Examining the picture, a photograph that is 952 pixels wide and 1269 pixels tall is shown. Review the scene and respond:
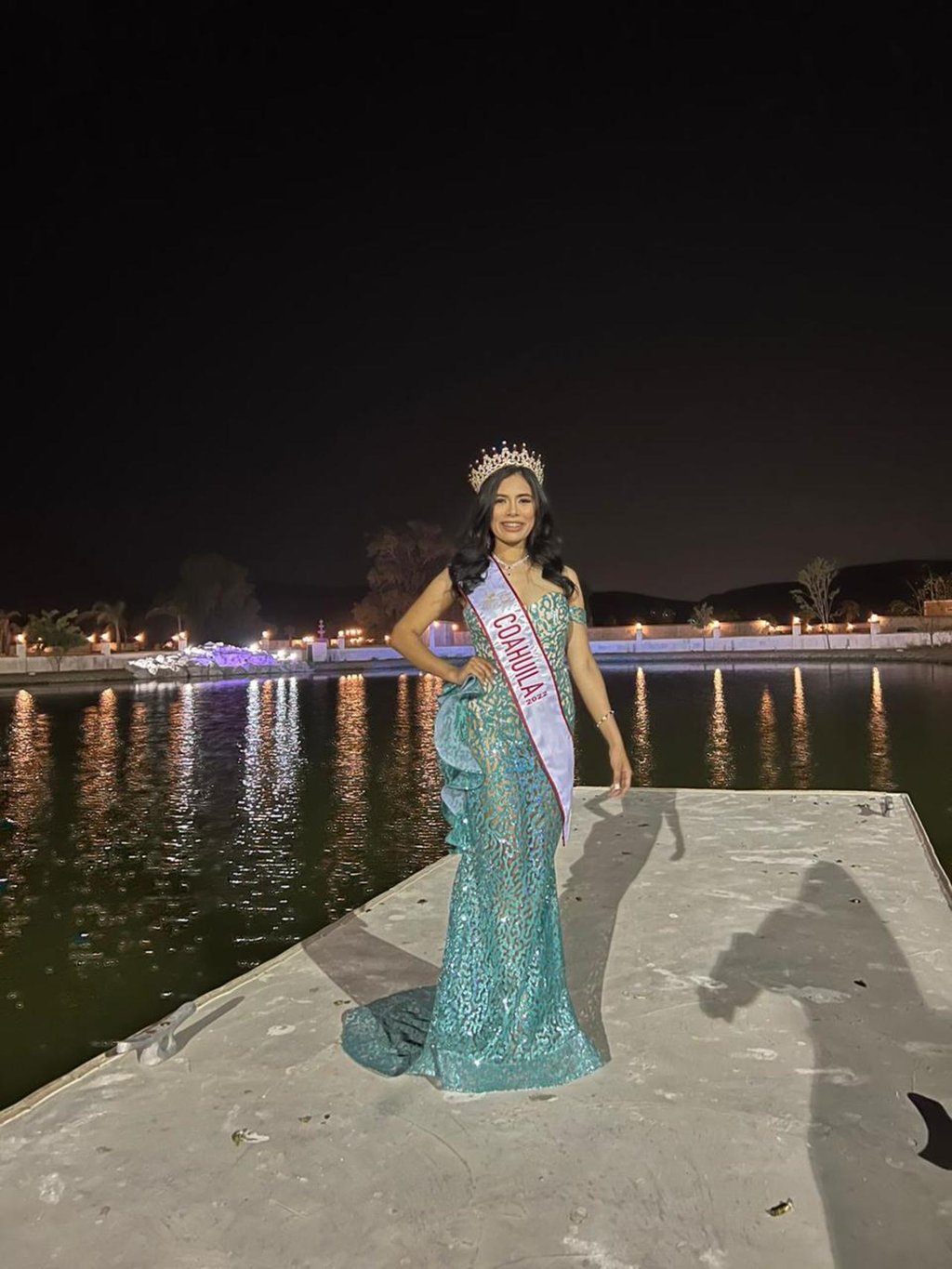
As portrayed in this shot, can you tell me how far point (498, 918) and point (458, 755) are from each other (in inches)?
23.4

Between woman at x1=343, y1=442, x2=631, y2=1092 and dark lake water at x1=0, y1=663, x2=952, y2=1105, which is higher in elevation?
woman at x1=343, y1=442, x2=631, y2=1092

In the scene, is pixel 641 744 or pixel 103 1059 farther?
pixel 641 744

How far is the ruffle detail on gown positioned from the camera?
11.6 ft

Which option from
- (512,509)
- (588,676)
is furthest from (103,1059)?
(512,509)

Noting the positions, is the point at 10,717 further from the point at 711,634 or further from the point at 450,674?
the point at 711,634

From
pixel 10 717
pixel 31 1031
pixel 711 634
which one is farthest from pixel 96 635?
pixel 31 1031

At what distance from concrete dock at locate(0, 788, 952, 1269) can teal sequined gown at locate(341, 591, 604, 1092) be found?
0.33ft

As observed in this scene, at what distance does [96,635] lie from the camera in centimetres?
7988

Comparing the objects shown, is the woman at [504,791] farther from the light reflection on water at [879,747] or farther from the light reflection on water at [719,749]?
the light reflection on water at [879,747]

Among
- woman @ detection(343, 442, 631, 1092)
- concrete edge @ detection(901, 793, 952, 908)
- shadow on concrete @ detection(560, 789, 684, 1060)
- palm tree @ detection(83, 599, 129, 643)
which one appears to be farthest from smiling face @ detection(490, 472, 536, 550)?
palm tree @ detection(83, 599, 129, 643)

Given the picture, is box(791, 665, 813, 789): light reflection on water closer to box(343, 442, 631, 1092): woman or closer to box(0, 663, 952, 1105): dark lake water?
box(0, 663, 952, 1105): dark lake water

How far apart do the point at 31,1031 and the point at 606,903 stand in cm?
323

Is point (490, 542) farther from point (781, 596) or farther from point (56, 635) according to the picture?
point (781, 596)

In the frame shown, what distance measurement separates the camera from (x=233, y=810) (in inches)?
454
